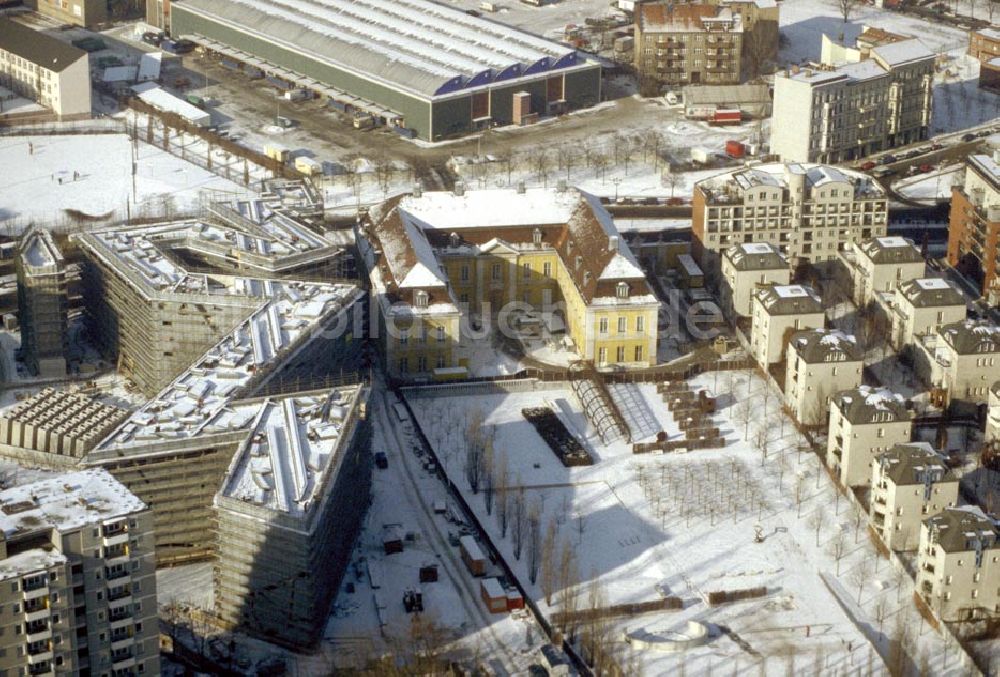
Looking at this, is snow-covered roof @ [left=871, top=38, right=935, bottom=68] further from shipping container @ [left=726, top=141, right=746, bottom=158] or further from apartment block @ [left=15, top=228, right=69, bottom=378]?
apartment block @ [left=15, top=228, right=69, bottom=378]

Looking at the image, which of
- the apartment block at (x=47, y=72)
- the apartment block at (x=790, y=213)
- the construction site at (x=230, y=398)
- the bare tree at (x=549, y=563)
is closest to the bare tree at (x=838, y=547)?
the bare tree at (x=549, y=563)

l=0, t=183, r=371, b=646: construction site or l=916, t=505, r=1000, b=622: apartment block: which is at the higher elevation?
l=0, t=183, r=371, b=646: construction site

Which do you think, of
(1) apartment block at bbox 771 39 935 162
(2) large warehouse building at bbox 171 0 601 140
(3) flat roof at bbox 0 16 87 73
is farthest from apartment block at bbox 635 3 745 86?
(3) flat roof at bbox 0 16 87 73

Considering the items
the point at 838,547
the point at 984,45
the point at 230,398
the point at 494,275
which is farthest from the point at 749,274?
the point at 984,45

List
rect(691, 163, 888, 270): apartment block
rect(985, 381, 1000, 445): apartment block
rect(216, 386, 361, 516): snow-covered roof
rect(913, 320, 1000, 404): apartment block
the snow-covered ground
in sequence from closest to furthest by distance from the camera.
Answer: rect(216, 386, 361, 516): snow-covered roof
rect(985, 381, 1000, 445): apartment block
rect(913, 320, 1000, 404): apartment block
rect(691, 163, 888, 270): apartment block
the snow-covered ground

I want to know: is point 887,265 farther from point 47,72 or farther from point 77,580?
point 47,72

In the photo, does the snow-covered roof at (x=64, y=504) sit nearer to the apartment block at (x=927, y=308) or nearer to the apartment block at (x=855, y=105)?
the apartment block at (x=927, y=308)
